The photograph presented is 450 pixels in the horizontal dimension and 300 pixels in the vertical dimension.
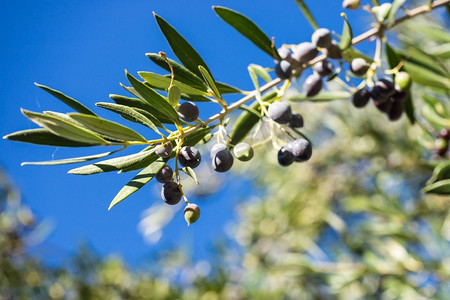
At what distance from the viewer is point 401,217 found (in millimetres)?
2832

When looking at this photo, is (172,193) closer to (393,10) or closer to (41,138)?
(41,138)

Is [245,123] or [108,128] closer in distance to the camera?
[108,128]

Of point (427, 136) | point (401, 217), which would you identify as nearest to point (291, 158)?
point (427, 136)

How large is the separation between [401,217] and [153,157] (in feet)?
7.17

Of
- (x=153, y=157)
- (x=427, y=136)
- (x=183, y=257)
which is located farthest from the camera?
(x=183, y=257)

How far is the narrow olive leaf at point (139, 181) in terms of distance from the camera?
3.02 ft

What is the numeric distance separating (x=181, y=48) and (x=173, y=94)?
6.5 inches

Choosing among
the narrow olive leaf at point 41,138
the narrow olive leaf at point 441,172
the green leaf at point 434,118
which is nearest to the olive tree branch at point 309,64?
the narrow olive leaf at point 41,138

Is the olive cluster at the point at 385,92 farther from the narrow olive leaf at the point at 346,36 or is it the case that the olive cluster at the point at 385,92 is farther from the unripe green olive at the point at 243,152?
the unripe green olive at the point at 243,152

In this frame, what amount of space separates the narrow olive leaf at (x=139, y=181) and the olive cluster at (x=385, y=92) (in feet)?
1.73

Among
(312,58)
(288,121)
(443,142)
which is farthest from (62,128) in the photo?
(443,142)

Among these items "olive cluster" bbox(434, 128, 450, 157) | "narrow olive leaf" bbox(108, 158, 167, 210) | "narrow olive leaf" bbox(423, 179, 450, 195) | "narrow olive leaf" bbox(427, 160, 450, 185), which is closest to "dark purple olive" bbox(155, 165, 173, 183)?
"narrow olive leaf" bbox(108, 158, 167, 210)

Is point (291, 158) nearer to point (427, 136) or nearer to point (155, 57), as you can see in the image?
point (155, 57)

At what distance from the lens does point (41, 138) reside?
35.1 inches
